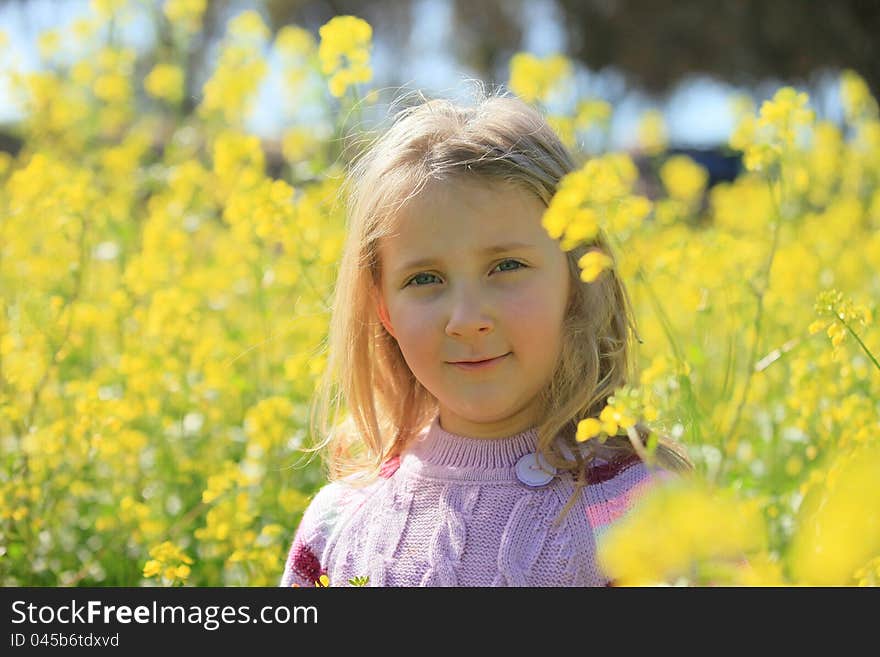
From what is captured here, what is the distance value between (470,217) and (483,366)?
8.7 inches

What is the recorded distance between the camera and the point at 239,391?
2773 millimetres

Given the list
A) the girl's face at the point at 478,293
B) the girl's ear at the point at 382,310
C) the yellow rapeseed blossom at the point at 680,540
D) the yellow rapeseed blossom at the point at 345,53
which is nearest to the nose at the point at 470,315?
the girl's face at the point at 478,293

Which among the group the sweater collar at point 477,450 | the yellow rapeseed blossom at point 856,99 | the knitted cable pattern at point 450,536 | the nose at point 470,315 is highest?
the nose at point 470,315

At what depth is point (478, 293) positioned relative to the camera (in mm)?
1544

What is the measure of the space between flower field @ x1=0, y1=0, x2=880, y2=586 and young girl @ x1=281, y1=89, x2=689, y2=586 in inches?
5.0

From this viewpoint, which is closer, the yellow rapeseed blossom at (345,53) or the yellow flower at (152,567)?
the yellow flower at (152,567)

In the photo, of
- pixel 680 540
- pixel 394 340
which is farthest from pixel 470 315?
pixel 680 540

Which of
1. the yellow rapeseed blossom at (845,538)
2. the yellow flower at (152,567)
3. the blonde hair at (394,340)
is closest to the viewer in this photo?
the yellow rapeseed blossom at (845,538)

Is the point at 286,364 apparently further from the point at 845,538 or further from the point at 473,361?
the point at 845,538

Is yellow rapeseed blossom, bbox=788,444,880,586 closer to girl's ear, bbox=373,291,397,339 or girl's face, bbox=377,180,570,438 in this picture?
girl's face, bbox=377,180,570,438

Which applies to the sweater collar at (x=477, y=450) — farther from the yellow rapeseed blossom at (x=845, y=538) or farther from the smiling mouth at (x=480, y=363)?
the yellow rapeseed blossom at (x=845, y=538)

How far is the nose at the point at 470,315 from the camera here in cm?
153
